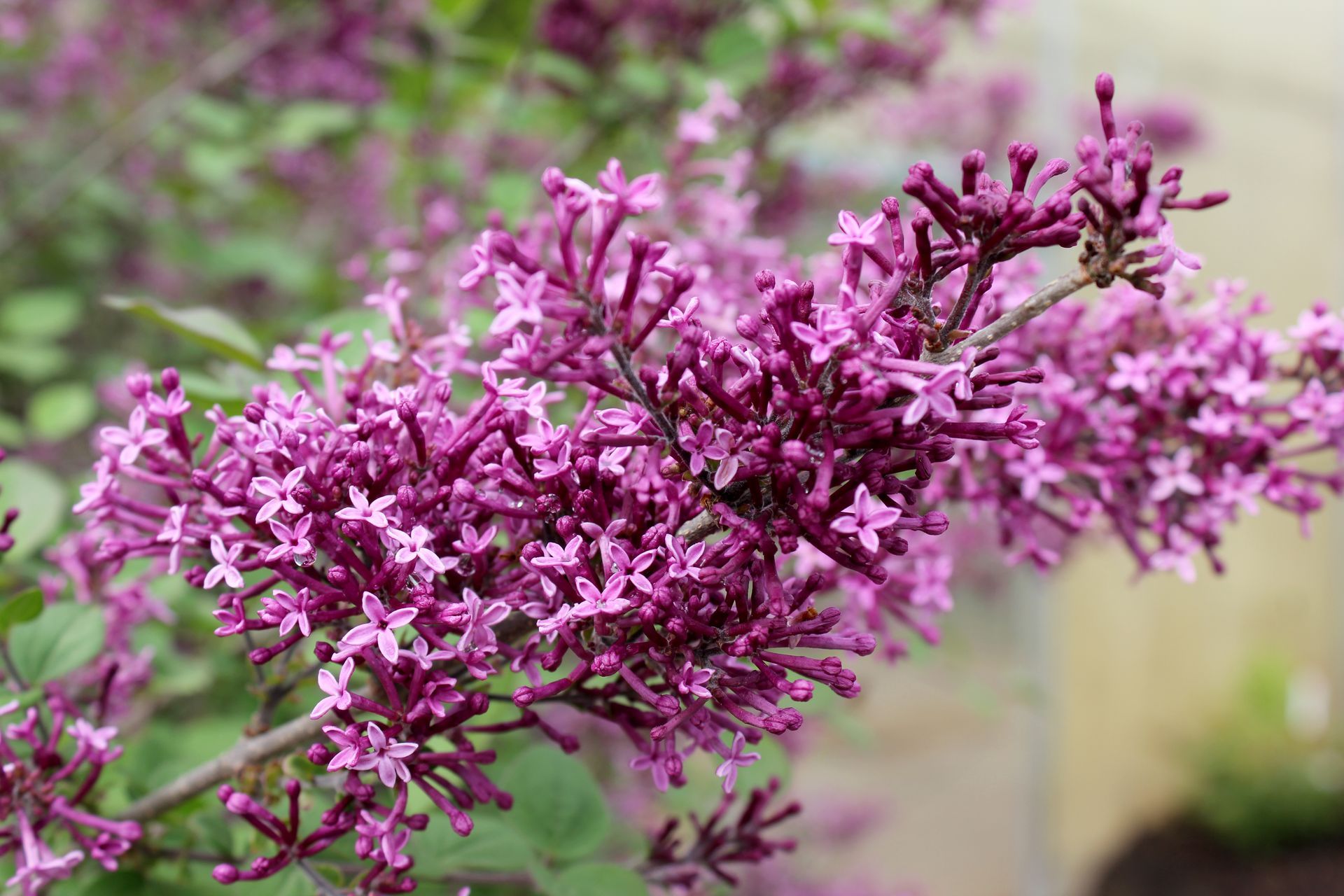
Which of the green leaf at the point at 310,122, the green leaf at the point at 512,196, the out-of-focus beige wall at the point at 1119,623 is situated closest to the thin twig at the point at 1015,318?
the green leaf at the point at 512,196

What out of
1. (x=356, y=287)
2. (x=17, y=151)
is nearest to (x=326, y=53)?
(x=356, y=287)

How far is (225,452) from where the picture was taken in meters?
0.61

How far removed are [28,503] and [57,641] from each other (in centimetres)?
17

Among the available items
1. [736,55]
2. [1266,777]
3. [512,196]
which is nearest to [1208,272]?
[1266,777]

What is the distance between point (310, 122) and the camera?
1359 mm

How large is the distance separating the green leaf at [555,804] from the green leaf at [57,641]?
0.31 m

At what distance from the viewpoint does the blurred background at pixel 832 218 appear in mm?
1371

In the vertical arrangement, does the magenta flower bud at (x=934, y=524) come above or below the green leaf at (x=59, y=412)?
below

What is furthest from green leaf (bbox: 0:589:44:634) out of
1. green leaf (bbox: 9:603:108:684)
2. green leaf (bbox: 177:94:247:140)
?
green leaf (bbox: 177:94:247:140)

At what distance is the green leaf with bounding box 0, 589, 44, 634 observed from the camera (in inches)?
26.4

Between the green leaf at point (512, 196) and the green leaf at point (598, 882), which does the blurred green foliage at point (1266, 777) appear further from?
the green leaf at point (598, 882)

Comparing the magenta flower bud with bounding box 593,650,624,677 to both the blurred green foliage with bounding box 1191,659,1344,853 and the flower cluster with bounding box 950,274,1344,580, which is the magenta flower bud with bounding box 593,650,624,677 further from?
the blurred green foliage with bounding box 1191,659,1344,853

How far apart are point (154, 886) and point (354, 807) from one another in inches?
9.7

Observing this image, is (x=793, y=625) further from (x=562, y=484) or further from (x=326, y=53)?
(x=326, y=53)
